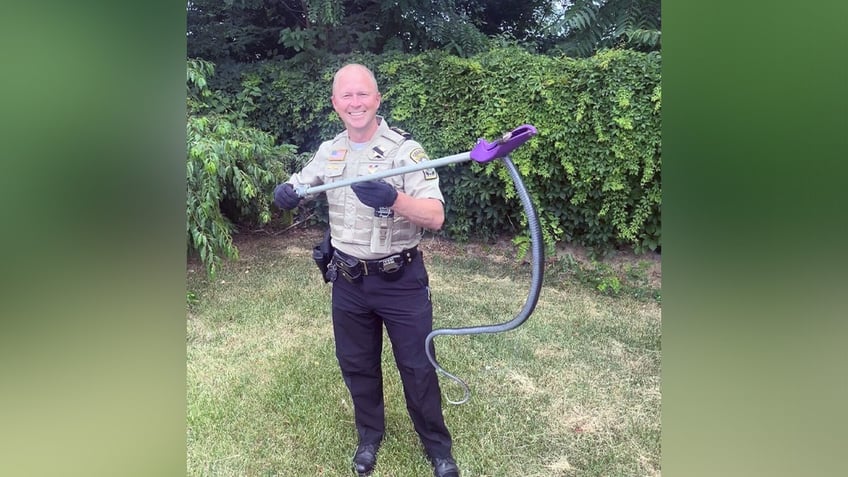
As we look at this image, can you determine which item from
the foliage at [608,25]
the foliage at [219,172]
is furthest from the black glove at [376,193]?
the foliage at [608,25]

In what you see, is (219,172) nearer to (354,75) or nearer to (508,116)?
(354,75)

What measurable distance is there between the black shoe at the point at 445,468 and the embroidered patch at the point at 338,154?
101cm

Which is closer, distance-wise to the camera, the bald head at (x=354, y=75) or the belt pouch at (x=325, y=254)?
the bald head at (x=354, y=75)

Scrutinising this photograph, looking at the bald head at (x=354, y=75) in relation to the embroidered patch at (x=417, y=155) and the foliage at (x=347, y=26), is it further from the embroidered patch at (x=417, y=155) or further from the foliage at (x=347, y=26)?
the foliage at (x=347, y=26)

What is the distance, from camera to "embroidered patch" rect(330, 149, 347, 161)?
1.59 metres

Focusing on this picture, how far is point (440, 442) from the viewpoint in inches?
68.9

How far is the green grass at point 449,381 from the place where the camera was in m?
1.79

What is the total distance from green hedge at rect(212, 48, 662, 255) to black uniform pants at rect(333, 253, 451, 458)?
67 cm
